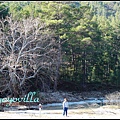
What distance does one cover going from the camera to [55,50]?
31.2m

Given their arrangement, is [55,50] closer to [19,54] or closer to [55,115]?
[19,54]

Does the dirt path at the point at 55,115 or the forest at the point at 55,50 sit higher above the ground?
the forest at the point at 55,50

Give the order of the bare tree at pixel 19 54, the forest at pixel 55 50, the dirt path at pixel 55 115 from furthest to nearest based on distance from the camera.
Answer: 1. the forest at pixel 55 50
2. the bare tree at pixel 19 54
3. the dirt path at pixel 55 115

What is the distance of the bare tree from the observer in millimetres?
25516

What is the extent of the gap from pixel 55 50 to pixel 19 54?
668 cm

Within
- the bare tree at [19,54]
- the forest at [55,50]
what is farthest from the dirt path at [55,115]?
the forest at [55,50]

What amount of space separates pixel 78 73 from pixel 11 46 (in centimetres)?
1437

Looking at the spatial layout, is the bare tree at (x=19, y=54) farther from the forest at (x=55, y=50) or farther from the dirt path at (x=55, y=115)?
the dirt path at (x=55, y=115)

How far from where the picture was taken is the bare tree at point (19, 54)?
25.5 meters

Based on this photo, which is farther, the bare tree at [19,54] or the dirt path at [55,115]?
the bare tree at [19,54]

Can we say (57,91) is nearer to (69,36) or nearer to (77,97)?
(77,97)

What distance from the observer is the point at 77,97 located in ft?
105

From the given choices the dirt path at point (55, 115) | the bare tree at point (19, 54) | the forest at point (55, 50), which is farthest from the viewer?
the forest at point (55, 50)

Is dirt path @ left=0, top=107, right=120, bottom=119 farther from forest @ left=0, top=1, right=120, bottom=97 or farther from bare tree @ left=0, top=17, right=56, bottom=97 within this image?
forest @ left=0, top=1, right=120, bottom=97
